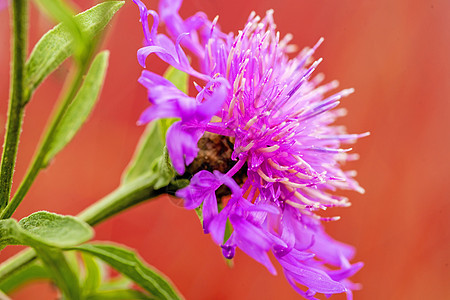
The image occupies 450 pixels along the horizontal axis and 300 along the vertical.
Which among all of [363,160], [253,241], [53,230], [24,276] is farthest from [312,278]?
[363,160]

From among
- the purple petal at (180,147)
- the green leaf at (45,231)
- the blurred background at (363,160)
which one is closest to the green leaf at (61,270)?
the green leaf at (45,231)

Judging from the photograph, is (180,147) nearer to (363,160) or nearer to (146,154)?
(146,154)

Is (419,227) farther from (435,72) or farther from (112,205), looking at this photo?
(112,205)

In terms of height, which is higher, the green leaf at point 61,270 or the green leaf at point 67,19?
the green leaf at point 67,19

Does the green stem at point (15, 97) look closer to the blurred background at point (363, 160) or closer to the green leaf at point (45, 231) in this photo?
the green leaf at point (45, 231)

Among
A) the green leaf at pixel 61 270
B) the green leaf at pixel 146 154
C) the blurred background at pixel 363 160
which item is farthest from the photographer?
the blurred background at pixel 363 160
